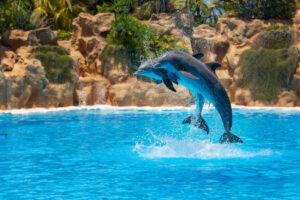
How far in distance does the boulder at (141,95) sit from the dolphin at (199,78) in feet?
39.9

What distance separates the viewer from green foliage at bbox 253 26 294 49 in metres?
21.3

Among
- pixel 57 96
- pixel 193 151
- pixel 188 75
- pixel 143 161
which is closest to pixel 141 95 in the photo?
pixel 57 96

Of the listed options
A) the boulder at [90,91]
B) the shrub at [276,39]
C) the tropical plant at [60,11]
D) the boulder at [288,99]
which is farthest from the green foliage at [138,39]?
the tropical plant at [60,11]

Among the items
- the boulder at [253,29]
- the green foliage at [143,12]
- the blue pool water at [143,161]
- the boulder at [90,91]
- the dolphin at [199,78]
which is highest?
the green foliage at [143,12]

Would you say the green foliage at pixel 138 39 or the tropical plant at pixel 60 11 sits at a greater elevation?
the tropical plant at pixel 60 11

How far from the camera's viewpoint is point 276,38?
21375mm

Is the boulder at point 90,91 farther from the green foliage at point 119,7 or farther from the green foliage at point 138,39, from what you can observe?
the green foliage at point 119,7

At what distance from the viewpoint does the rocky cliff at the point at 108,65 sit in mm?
19625

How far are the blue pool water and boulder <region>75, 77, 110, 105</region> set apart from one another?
236 inches

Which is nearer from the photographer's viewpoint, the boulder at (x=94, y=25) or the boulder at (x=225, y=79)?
the boulder at (x=225, y=79)

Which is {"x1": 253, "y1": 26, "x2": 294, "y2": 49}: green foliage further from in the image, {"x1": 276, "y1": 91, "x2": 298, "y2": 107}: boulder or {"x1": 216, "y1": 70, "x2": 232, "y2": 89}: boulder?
{"x1": 276, "y1": 91, "x2": 298, "y2": 107}: boulder

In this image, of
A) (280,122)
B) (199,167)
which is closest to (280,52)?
(280,122)

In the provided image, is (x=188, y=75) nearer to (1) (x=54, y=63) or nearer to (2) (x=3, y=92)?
(2) (x=3, y=92)

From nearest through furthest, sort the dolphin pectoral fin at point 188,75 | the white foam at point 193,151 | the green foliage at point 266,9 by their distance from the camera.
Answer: the dolphin pectoral fin at point 188,75 < the white foam at point 193,151 < the green foliage at point 266,9
